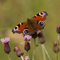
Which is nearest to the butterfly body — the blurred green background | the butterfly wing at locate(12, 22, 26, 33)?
the butterfly wing at locate(12, 22, 26, 33)

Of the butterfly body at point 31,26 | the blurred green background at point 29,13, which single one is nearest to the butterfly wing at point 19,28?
the butterfly body at point 31,26

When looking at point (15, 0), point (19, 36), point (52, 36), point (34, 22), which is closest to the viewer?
point (34, 22)

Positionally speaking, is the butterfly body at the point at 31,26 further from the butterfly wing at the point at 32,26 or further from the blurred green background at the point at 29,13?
the blurred green background at the point at 29,13

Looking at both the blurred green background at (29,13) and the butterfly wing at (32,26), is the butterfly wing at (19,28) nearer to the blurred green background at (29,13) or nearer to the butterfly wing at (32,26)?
the butterfly wing at (32,26)

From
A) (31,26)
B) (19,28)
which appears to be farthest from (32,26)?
(19,28)

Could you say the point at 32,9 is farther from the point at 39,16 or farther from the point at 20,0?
the point at 39,16

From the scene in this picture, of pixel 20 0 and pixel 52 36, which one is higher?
pixel 20 0

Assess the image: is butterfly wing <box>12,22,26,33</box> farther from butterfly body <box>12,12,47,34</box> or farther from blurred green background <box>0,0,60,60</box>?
blurred green background <box>0,0,60,60</box>

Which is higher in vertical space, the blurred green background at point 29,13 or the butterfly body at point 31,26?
the blurred green background at point 29,13

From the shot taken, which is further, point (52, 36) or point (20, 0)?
point (20, 0)

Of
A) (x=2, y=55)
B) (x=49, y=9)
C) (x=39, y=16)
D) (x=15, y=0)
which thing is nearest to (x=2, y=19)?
(x=15, y=0)

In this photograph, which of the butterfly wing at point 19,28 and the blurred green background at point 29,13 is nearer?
the butterfly wing at point 19,28
